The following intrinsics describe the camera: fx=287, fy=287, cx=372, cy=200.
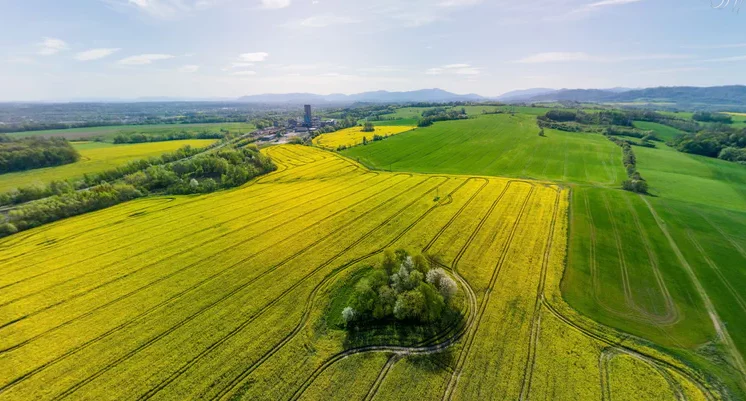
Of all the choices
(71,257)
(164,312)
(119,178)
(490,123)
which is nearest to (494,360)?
(164,312)

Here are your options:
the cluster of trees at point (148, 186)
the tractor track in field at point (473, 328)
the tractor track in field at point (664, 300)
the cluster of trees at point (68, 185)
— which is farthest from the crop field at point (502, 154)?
the cluster of trees at point (68, 185)

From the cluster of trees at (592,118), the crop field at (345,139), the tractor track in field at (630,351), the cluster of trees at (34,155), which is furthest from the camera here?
the cluster of trees at (592,118)

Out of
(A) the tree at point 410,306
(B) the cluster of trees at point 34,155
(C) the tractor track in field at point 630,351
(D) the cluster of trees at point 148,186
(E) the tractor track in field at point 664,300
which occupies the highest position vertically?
(B) the cluster of trees at point 34,155

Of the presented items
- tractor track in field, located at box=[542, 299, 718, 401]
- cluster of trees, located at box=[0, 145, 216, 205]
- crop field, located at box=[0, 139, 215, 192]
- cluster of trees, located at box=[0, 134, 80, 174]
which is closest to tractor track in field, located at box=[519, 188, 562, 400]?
tractor track in field, located at box=[542, 299, 718, 401]

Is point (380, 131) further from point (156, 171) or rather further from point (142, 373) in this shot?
point (142, 373)

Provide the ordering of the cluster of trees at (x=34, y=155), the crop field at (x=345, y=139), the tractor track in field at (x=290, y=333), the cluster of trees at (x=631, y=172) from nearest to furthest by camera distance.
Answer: the tractor track in field at (x=290, y=333)
the cluster of trees at (x=631, y=172)
the cluster of trees at (x=34, y=155)
the crop field at (x=345, y=139)

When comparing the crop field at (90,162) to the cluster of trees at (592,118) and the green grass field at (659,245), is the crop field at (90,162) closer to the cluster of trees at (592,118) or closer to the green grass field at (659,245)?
the green grass field at (659,245)

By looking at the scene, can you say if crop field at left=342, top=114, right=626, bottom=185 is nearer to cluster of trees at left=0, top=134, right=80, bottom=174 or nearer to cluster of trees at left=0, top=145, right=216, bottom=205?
cluster of trees at left=0, top=145, right=216, bottom=205

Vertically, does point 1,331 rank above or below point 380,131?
below
